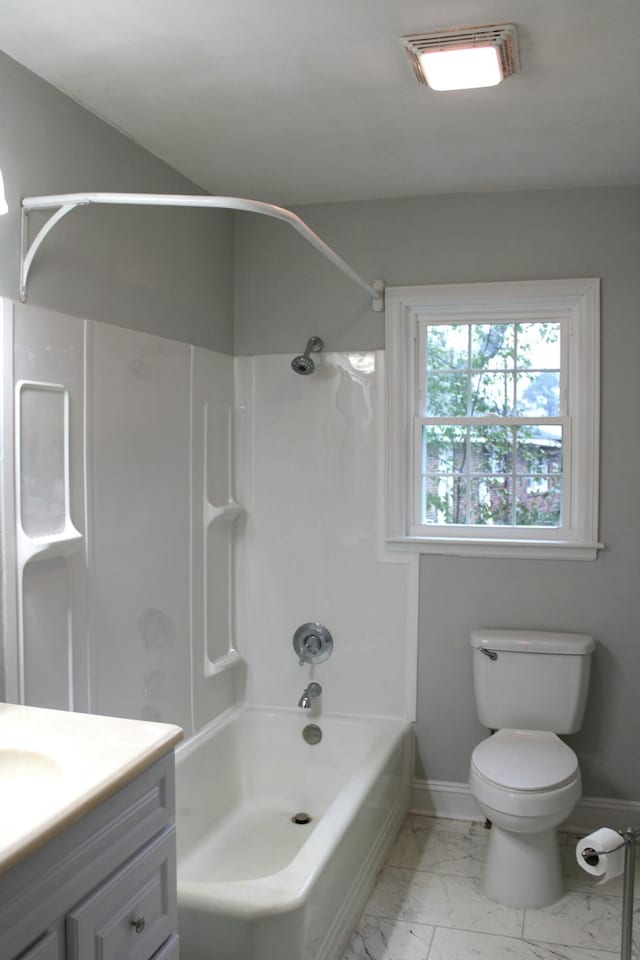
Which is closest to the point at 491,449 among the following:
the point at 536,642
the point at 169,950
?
the point at 536,642

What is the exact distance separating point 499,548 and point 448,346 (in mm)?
857

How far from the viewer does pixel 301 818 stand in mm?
3104

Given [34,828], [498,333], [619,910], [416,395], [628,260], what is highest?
[628,260]

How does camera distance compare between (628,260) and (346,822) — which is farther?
(628,260)

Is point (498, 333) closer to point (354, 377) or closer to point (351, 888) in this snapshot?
point (354, 377)

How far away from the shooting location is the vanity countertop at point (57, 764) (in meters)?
1.24

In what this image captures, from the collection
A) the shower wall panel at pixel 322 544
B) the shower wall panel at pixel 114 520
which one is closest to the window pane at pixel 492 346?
the shower wall panel at pixel 322 544

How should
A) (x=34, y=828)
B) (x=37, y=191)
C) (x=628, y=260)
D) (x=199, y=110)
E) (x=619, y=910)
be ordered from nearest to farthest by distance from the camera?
(x=34, y=828)
(x=37, y=191)
(x=199, y=110)
(x=619, y=910)
(x=628, y=260)

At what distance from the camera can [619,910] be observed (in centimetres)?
263

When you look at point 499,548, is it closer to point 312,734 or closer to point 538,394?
point 538,394

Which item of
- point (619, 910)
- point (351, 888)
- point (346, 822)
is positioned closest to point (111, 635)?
point (346, 822)

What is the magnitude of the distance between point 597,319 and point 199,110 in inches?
64.8

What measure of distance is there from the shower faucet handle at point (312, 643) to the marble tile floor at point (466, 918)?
795 millimetres

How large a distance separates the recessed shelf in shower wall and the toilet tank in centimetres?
159
